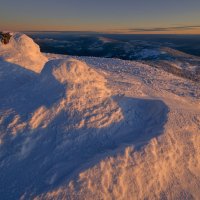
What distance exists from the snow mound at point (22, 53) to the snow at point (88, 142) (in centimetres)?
340

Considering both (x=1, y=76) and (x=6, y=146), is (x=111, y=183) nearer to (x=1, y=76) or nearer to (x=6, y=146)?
(x=6, y=146)

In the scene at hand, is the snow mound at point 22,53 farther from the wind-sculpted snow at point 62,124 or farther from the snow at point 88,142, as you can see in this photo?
the wind-sculpted snow at point 62,124

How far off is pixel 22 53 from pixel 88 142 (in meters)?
11.7

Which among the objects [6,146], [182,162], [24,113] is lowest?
[182,162]

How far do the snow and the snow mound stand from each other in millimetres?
3400

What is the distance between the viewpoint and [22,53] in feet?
69.9

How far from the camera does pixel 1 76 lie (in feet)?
57.2

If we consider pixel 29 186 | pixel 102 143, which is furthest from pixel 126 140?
pixel 29 186

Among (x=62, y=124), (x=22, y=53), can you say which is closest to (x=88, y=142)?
(x=62, y=124)

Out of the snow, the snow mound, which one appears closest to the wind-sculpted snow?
the snow

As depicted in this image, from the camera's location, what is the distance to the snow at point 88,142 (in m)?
10.5

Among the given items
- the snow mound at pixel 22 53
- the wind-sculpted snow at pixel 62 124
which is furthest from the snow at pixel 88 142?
the snow mound at pixel 22 53

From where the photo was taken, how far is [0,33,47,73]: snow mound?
19688 millimetres

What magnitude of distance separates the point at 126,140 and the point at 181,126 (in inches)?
124
